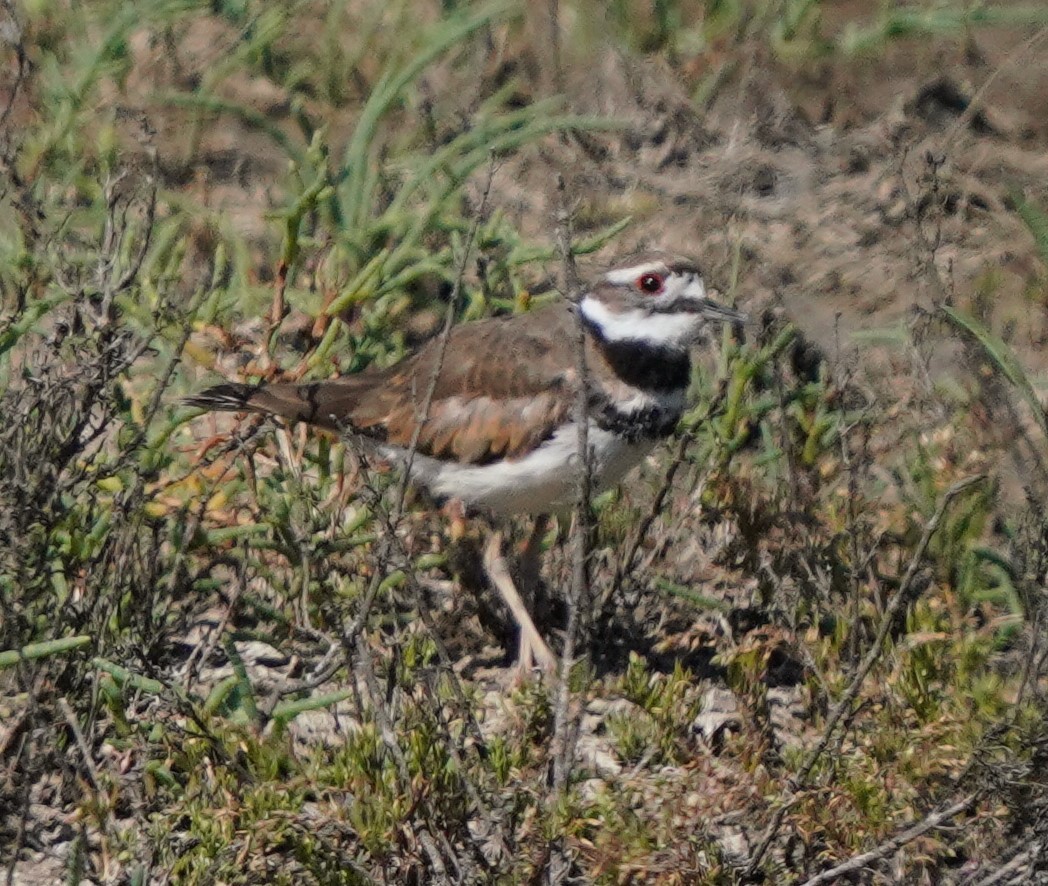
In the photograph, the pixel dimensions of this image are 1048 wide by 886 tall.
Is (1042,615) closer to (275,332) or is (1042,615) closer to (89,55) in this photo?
(275,332)

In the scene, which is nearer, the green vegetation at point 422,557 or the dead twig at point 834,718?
the dead twig at point 834,718

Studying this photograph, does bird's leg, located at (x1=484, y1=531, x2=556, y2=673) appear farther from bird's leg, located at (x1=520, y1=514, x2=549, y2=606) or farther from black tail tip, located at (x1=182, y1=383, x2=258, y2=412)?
black tail tip, located at (x1=182, y1=383, x2=258, y2=412)

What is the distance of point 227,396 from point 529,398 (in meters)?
1.01

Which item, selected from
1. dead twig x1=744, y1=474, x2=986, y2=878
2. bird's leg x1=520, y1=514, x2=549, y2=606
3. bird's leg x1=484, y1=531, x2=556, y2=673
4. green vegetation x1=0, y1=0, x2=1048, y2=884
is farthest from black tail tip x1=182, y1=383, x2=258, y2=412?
dead twig x1=744, y1=474, x2=986, y2=878

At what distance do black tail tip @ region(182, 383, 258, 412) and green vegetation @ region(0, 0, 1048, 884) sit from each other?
0.34 feet

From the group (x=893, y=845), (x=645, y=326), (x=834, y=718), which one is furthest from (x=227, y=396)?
(x=893, y=845)

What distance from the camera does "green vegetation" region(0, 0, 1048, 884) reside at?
470cm

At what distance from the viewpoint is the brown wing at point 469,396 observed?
5988mm

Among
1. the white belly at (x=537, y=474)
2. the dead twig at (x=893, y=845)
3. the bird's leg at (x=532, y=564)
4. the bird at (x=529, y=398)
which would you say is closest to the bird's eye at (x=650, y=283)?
the bird at (x=529, y=398)

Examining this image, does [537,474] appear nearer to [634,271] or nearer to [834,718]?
[634,271]

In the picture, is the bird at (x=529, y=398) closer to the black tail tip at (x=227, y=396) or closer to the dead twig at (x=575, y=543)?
the black tail tip at (x=227, y=396)

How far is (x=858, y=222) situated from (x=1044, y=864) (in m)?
4.17

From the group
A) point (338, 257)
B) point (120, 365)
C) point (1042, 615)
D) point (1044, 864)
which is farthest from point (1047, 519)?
point (338, 257)

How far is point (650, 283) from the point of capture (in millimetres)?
6176
